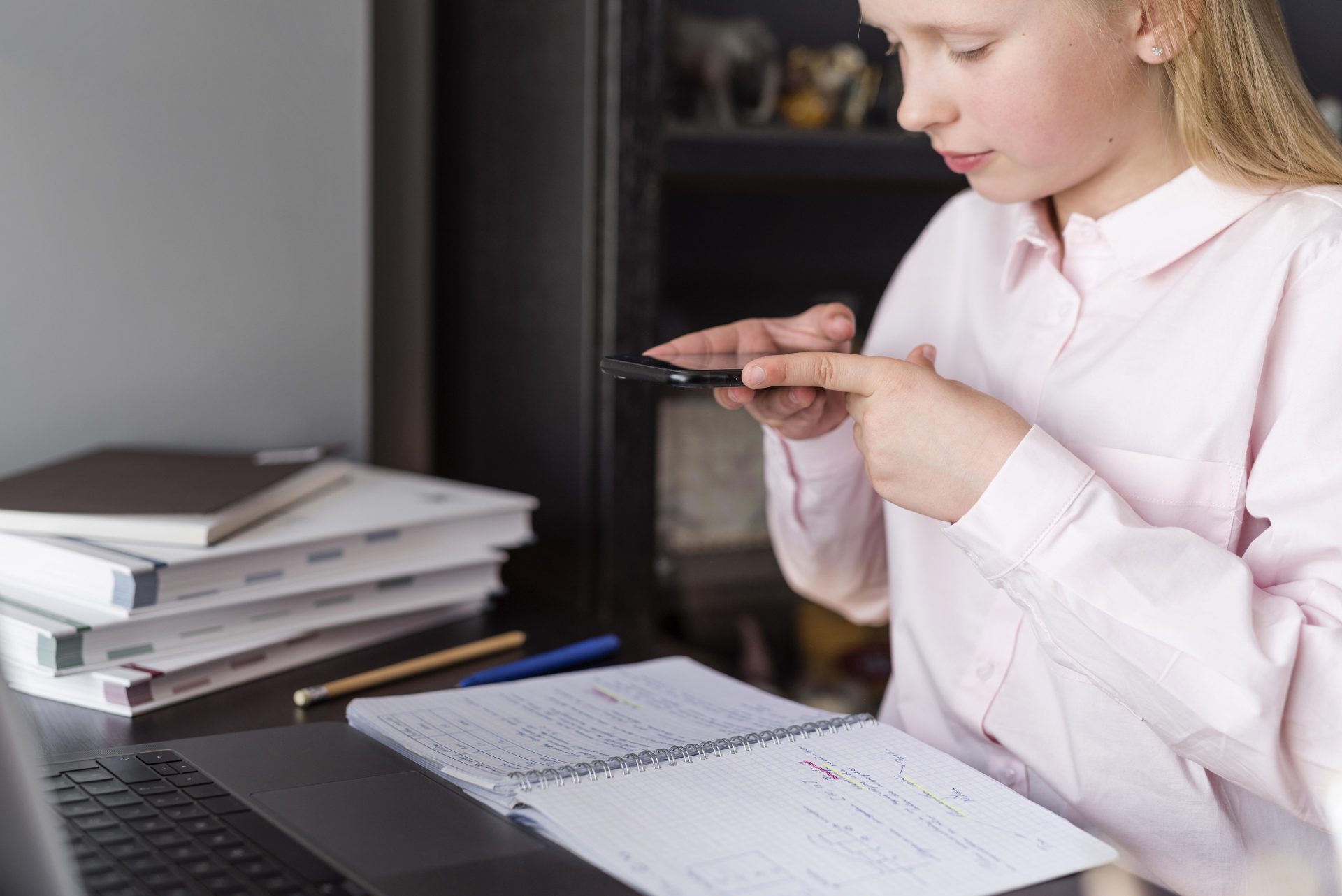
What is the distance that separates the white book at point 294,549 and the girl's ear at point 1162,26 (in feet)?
1.86

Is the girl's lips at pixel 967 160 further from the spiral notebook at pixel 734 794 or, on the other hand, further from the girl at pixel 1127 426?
the spiral notebook at pixel 734 794

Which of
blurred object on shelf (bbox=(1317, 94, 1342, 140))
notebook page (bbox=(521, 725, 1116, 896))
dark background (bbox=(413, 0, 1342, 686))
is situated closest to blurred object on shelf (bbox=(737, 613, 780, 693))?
dark background (bbox=(413, 0, 1342, 686))

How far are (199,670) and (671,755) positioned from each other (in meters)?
0.36

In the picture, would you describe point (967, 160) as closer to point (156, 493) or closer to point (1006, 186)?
point (1006, 186)

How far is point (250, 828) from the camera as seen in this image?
1.95 feet

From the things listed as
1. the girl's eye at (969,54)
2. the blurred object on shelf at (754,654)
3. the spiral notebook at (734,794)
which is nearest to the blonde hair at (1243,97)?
the girl's eye at (969,54)

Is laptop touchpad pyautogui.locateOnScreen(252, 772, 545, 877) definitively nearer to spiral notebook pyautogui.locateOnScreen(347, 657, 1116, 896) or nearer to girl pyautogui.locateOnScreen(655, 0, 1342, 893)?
spiral notebook pyautogui.locateOnScreen(347, 657, 1116, 896)

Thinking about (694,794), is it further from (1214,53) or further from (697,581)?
(697,581)

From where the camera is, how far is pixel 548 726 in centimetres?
76

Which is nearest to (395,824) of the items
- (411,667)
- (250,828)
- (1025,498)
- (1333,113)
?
(250,828)

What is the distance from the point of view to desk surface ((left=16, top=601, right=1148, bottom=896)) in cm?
76

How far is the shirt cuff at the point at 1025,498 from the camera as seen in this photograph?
0.70 m

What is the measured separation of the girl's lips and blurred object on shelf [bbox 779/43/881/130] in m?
0.58

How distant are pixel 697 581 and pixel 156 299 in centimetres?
69
